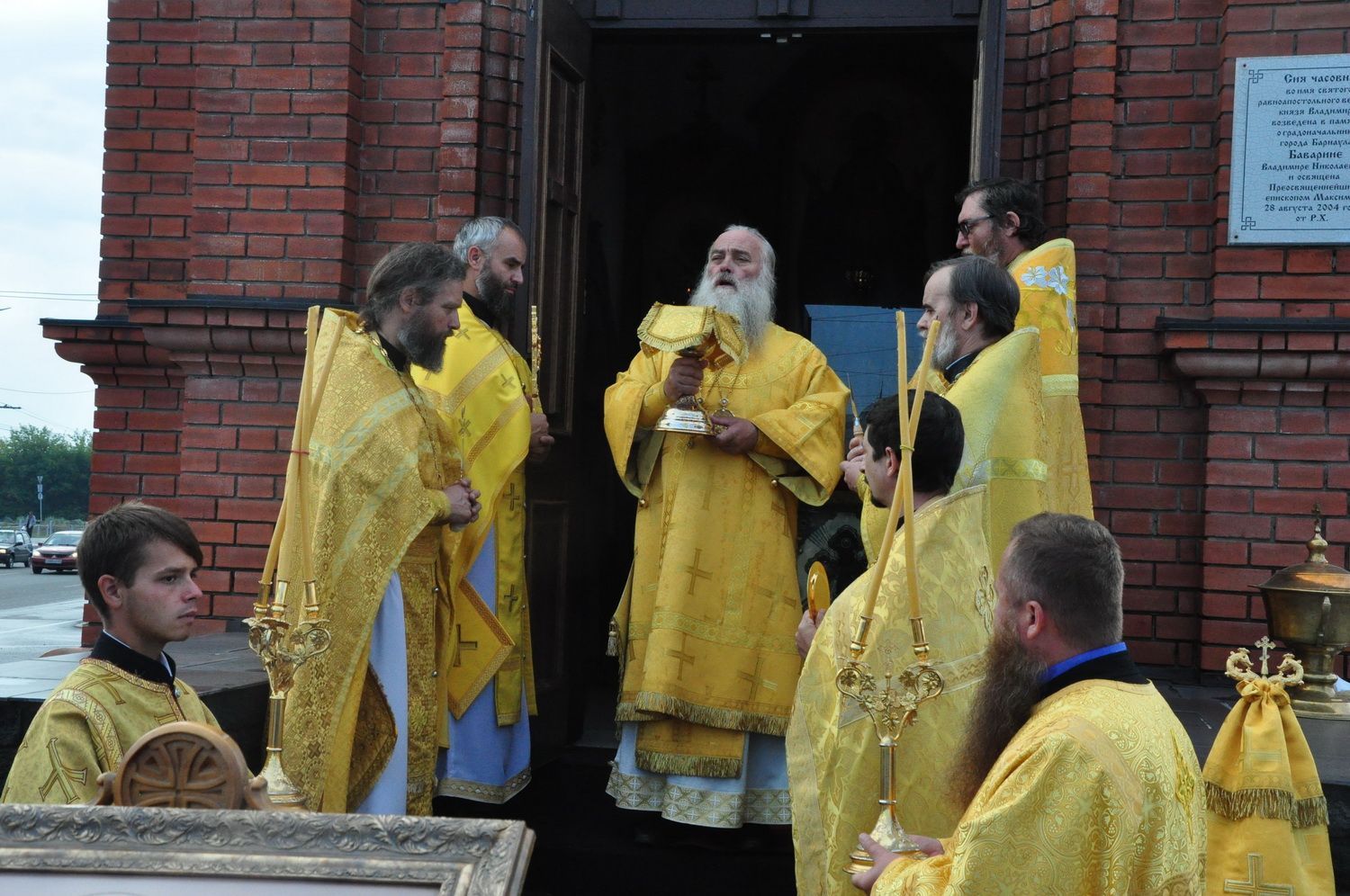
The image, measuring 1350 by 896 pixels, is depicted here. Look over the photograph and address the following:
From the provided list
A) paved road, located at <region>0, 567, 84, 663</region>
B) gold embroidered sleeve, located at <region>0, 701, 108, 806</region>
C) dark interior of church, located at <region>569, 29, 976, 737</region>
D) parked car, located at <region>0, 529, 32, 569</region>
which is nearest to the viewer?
gold embroidered sleeve, located at <region>0, 701, 108, 806</region>

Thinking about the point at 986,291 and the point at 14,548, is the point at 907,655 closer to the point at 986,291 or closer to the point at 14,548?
the point at 986,291

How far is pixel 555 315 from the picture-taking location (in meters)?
5.59

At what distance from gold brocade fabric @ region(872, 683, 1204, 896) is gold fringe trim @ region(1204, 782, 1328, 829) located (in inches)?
48.6

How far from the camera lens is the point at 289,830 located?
6.56ft

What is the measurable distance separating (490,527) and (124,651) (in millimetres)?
1995

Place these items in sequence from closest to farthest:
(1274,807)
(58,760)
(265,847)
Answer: (265,847)
(58,760)
(1274,807)

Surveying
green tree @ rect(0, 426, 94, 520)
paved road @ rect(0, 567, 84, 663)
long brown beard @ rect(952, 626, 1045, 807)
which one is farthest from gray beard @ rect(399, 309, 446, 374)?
green tree @ rect(0, 426, 94, 520)

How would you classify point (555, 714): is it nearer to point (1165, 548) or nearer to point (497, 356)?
point (497, 356)

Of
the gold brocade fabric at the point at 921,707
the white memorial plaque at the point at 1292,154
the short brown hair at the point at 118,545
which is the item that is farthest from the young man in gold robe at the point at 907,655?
the white memorial plaque at the point at 1292,154

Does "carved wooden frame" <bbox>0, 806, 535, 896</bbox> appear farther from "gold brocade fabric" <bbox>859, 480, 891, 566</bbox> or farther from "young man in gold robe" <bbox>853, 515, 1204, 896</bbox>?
"gold brocade fabric" <bbox>859, 480, 891, 566</bbox>

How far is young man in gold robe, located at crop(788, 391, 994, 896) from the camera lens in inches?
A: 125

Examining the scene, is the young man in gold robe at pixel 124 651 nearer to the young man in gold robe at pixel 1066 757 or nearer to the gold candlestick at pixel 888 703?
the gold candlestick at pixel 888 703

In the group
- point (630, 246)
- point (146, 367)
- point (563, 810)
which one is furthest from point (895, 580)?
point (630, 246)

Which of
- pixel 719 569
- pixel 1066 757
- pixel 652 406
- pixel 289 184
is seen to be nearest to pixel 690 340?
pixel 652 406
